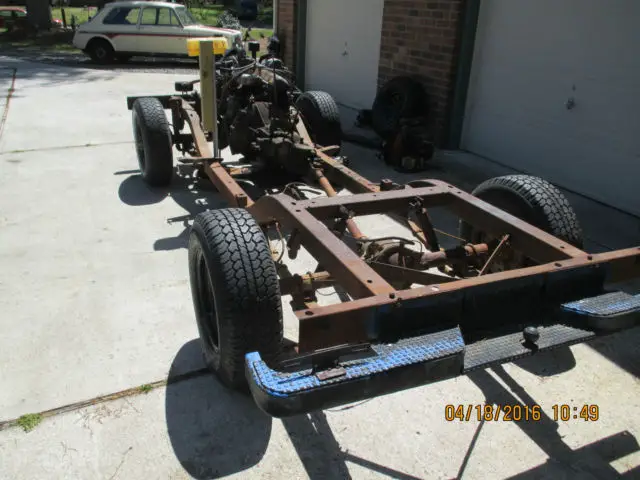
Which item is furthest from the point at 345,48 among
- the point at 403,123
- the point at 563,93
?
the point at 563,93

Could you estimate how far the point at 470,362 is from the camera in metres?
2.23

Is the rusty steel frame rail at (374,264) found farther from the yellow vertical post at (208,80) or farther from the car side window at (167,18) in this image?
the car side window at (167,18)

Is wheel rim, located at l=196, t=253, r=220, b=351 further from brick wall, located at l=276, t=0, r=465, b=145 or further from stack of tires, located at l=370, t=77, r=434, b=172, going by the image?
brick wall, located at l=276, t=0, r=465, b=145

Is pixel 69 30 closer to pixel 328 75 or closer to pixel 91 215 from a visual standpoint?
pixel 328 75

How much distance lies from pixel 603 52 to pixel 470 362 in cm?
486

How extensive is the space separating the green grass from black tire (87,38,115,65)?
1513cm

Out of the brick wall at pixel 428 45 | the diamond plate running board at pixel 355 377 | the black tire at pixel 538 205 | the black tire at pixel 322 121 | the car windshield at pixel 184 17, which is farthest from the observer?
the car windshield at pixel 184 17

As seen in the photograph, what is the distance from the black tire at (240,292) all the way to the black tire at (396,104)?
16.4 ft

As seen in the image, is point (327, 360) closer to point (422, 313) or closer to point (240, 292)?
point (422, 313)

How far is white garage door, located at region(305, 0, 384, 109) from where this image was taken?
31.2ft

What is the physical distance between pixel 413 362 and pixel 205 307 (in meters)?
1.41

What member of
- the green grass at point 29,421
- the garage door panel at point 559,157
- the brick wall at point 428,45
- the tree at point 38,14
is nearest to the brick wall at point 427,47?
the brick wall at point 428,45

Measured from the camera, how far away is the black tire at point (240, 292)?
2.58 m

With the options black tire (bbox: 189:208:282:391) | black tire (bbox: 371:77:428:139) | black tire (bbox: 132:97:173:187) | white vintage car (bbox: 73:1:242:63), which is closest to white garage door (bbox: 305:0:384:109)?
black tire (bbox: 371:77:428:139)
